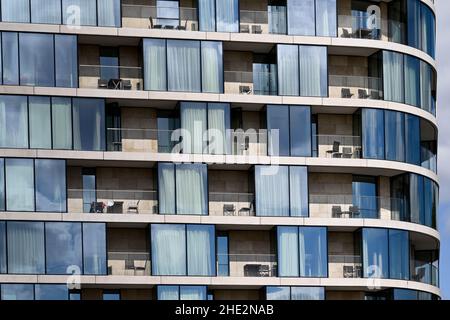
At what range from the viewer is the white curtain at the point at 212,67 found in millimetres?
72062

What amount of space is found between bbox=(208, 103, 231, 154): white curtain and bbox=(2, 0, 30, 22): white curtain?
10.0 metres

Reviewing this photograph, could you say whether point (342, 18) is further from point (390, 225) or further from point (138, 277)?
point (138, 277)

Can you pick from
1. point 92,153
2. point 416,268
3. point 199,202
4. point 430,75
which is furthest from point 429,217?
point 92,153

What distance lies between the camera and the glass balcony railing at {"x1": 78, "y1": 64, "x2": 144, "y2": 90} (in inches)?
2822

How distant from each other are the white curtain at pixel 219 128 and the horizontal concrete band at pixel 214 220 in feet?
11.2

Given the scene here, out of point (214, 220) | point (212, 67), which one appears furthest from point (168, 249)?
point (212, 67)

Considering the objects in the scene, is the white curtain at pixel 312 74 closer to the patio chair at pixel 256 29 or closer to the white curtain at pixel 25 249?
the patio chair at pixel 256 29

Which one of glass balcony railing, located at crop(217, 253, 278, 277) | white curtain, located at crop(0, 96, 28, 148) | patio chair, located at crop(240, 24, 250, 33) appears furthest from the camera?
patio chair, located at crop(240, 24, 250, 33)

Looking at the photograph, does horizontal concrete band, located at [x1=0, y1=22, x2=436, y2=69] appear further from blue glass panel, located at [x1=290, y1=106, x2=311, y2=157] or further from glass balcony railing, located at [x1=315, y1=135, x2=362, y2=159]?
glass balcony railing, located at [x1=315, y1=135, x2=362, y2=159]

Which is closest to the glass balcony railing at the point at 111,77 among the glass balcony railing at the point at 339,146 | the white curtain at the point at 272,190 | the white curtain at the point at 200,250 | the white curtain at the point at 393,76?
the white curtain at the point at 272,190

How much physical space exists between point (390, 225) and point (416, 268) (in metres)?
3.24

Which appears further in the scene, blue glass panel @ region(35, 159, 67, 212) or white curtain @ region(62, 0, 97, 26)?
white curtain @ region(62, 0, 97, 26)

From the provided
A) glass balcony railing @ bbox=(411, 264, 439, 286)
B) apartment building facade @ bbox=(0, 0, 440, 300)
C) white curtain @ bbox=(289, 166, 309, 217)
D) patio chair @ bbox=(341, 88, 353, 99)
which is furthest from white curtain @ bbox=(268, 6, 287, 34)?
glass balcony railing @ bbox=(411, 264, 439, 286)

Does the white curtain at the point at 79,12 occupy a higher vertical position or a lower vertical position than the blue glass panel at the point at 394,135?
higher
